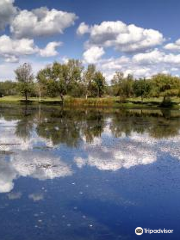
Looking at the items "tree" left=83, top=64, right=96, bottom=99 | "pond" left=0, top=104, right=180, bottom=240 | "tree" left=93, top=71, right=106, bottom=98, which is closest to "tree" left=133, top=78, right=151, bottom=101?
"tree" left=93, top=71, right=106, bottom=98

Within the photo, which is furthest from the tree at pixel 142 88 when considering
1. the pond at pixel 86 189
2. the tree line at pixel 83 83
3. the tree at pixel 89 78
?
the pond at pixel 86 189

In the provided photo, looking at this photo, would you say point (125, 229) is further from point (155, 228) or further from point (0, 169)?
point (0, 169)

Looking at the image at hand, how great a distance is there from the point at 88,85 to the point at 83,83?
2950 mm

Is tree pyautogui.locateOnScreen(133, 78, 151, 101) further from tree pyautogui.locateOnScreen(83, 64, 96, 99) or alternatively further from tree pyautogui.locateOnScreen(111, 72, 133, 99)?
tree pyautogui.locateOnScreen(83, 64, 96, 99)

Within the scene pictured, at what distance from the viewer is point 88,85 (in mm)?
123125

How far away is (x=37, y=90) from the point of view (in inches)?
5030

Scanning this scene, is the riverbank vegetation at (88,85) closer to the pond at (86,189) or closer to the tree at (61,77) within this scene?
the tree at (61,77)

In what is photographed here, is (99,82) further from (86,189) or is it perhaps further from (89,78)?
(86,189)

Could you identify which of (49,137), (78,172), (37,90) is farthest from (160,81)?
(78,172)

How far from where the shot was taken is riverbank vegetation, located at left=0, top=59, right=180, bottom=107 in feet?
343

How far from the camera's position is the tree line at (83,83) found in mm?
105606

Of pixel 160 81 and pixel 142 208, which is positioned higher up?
pixel 160 81

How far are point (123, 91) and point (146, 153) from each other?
99.1 m

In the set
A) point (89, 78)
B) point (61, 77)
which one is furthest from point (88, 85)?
point (61, 77)
